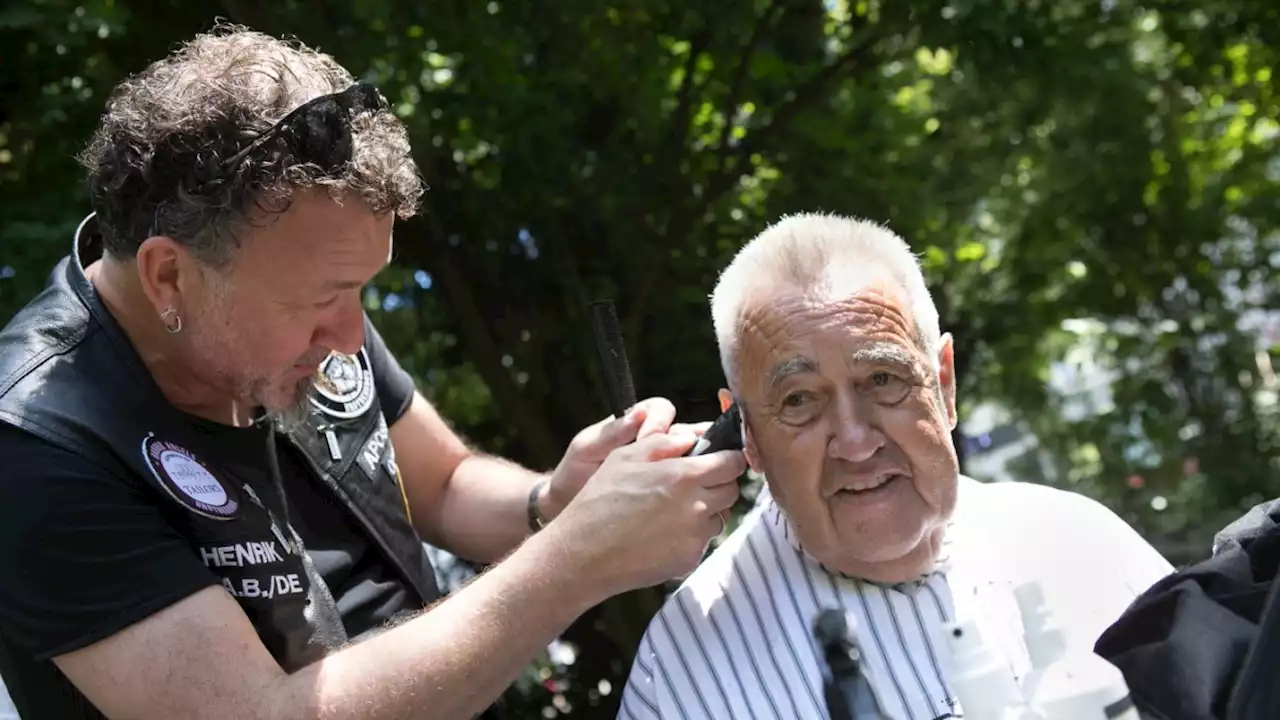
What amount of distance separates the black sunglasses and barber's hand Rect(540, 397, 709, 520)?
630mm

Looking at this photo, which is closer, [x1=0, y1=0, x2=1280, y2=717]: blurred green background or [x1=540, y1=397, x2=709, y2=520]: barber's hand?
[x1=540, y1=397, x2=709, y2=520]: barber's hand

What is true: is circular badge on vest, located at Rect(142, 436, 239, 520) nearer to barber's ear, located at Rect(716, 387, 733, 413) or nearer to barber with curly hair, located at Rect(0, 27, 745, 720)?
barber with curly hair, located at Rect(0, 27, 745, 720)

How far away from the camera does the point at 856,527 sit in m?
1.91

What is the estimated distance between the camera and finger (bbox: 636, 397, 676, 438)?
1.92m

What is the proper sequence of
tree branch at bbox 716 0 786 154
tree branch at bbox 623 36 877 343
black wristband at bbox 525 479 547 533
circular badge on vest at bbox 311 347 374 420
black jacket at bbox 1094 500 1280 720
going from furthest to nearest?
tree branch at bbox 623 36 877 343, tree branch at bbox 716 0 786 154, black wristband at bbox 525 479 547 533, circular badge on vest at bbox 311 347 374 420, black jacket at bbox 1094 500 1280 720

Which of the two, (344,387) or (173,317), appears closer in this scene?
(173,317)

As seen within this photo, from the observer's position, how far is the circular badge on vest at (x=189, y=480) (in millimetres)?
1656

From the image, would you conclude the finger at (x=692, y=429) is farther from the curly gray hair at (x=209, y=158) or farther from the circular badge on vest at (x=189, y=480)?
the circular badge on vest at (x=189, y=480)

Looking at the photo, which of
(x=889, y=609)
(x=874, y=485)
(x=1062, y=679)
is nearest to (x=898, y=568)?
(x=889, y=609)

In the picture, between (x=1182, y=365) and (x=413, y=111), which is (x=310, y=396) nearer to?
(x=413, y=111)

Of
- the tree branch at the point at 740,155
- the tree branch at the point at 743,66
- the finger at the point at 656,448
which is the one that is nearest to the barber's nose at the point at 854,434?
the finger at the point at 656,448

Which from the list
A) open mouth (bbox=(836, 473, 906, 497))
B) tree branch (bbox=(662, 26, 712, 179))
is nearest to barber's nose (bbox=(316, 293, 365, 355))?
open mouth (bbox=(836, 473, 906, 497))

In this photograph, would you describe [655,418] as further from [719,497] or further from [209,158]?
[209,158]

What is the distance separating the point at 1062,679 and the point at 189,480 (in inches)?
53.1
